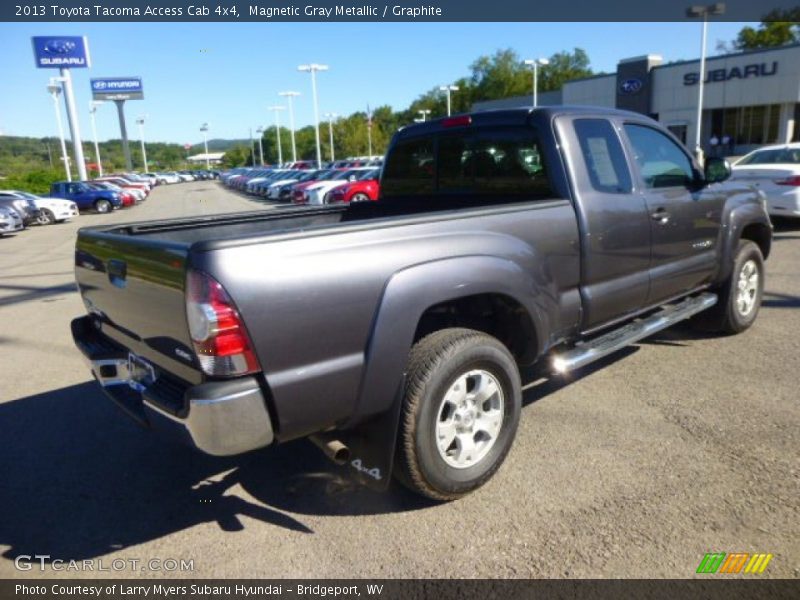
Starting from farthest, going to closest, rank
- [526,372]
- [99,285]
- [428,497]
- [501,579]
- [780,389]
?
1. [526,372]
2. [780,389]
3. [99,285]
4. [428,497]
5. [501,579]

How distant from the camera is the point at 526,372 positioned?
4.59 metres

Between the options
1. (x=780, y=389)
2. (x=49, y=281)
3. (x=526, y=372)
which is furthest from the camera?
(x=49, y=281)

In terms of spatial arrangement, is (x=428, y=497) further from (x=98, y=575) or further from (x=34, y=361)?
(x=34, y=361)

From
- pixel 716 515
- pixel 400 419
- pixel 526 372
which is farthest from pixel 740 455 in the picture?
pixel 400 419

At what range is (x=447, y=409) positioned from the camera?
302 centimetres

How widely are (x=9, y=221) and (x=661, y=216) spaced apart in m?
20.0

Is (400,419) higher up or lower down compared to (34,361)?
higher up

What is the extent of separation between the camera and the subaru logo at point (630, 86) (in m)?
43.2

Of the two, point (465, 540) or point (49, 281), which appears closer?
point (465, 540)

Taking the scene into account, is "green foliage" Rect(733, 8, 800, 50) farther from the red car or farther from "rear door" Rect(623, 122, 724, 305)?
"rear door" Rect(623, 122, 724, 305)

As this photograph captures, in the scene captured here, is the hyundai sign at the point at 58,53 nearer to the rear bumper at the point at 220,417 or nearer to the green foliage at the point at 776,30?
the rear bumper at the point at 220,417

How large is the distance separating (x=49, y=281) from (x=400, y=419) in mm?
9750

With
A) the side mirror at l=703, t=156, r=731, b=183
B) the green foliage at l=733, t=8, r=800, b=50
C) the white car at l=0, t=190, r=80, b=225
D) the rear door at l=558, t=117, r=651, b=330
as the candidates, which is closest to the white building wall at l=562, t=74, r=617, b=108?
the green foliage at l=733, t=8, r=800, b=50

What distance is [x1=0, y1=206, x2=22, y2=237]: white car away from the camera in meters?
18.0
